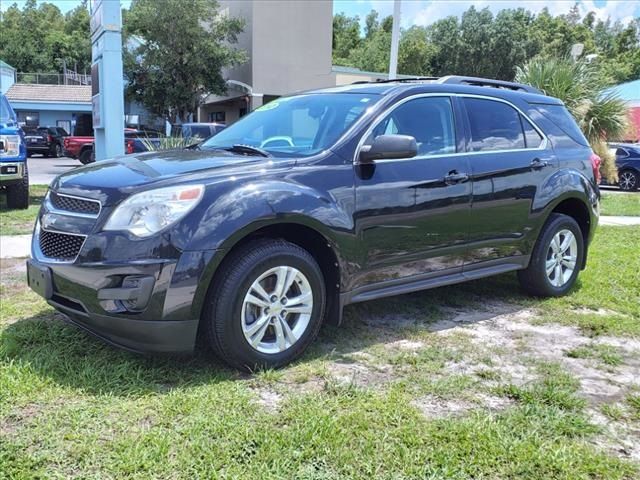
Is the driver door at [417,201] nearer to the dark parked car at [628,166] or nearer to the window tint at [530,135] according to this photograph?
the window tint at [530,135]

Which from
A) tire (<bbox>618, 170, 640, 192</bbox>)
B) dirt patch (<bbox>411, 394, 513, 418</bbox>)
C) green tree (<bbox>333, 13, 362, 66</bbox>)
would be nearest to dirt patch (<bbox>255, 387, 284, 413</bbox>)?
dirt patch (<bbox>411, 394, 513, 418</bbox>)

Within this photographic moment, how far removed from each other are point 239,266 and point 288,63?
25.4 meters

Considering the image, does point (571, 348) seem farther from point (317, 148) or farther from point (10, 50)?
point (10, 50)

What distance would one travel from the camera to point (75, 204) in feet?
11.3

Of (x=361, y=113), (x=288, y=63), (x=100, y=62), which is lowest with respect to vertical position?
(x=361, y=113)

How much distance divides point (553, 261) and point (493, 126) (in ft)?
4.59

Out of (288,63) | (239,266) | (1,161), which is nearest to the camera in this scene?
(239,266)

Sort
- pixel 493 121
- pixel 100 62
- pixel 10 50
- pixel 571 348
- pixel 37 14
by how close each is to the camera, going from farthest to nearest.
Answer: pixel 37 14
pixel 10 50
pixel 100 62
pixel 493 121
pixel 571 348

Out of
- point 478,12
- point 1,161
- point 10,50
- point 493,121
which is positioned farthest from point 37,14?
point 493,121

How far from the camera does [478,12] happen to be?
44.2 meters

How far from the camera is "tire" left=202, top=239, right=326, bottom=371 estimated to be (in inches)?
129

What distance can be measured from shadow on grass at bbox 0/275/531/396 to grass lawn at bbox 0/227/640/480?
0.04ft

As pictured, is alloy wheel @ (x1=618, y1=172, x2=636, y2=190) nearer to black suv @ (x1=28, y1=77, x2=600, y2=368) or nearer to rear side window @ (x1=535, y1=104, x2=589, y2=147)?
rear side window @ (x1=535, y1=104, x2=589, y2=147)

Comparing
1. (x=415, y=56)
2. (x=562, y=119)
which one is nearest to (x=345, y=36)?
(x=415, y=56)
